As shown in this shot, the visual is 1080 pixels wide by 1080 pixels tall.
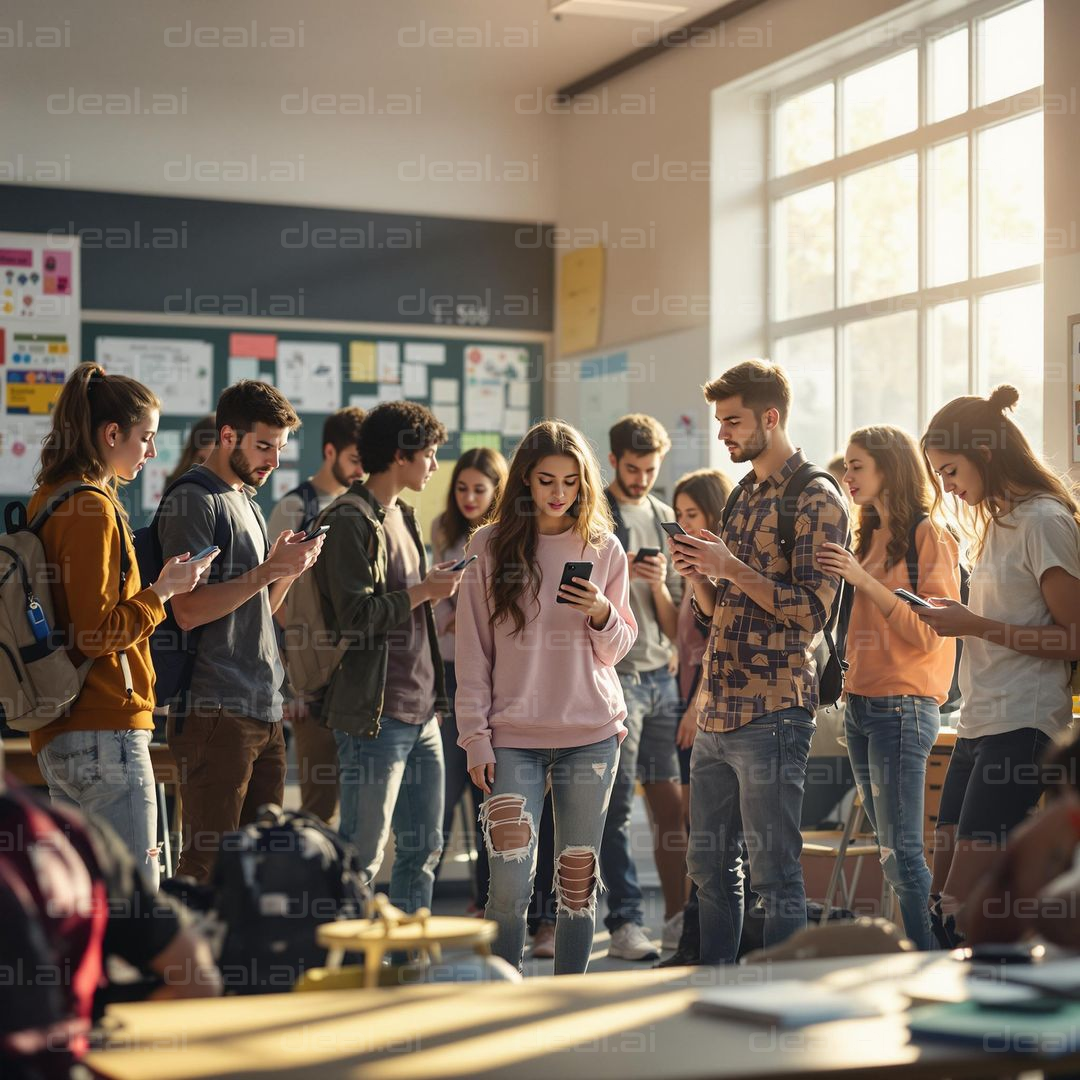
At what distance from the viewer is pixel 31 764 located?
15.4 feet

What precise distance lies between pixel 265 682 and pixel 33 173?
4.27 metres

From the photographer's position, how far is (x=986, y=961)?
2.05 meters

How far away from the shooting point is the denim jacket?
148 inches

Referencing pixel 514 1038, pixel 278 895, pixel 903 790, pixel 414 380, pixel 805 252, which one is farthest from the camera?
pixel 414 380

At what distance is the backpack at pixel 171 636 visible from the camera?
3424mm

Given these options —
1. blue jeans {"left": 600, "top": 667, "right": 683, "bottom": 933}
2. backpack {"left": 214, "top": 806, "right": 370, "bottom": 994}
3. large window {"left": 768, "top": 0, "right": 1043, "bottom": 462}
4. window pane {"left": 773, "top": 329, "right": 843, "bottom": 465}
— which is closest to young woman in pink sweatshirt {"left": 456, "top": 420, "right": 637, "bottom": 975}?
backpack {"left": 214, "top": 806, "right": 370, "bottom": 994}

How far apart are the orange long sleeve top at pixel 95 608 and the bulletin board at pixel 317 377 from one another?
4.04m

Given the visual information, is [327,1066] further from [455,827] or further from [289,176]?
[289,176]

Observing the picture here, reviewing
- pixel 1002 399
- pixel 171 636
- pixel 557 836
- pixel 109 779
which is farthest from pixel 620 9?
pixel 109 779

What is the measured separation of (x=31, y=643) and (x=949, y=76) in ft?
13.8

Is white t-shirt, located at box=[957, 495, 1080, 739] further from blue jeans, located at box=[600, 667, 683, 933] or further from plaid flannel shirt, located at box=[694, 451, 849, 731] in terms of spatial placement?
blue jeans, located at box=[600, 667, 683, 933]

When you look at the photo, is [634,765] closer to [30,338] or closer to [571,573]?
[571,573]

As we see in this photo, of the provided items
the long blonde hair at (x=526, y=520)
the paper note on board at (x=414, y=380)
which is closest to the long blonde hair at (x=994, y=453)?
the long blonde hair at (x=526, y=520)

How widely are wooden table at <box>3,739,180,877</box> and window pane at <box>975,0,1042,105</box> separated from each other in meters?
3.74
